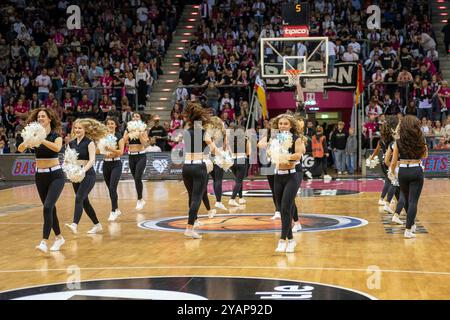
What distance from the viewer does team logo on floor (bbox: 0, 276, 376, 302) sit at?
7.48 meters

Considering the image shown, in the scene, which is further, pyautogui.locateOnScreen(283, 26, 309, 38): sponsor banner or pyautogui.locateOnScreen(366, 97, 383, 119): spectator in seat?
pyautogui.locateOnScreen(366, 97, 383, 119): spectator in seat

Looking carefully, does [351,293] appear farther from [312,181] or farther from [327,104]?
[327,104]

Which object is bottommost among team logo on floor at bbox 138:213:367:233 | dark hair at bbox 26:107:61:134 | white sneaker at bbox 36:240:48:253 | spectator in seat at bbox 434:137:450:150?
team logo on floor at bbox 138:213:367:233

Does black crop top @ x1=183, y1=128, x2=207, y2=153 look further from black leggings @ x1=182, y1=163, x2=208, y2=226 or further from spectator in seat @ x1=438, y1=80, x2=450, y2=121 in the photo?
spectator in seat @ x1=438, y1=80, x2=450, y2=121

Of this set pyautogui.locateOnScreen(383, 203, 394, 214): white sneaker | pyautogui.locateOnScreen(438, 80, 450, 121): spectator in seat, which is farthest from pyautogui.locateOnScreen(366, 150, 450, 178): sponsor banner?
pyautogui.locateOnScreen(383, 203, 394, 214): white sneaker

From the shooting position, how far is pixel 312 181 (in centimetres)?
2311

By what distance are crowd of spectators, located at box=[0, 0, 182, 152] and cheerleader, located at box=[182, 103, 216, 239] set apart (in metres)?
14.9

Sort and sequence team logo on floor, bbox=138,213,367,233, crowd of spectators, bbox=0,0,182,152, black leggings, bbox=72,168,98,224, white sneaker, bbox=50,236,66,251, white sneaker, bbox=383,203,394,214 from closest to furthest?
white sneaker, bbox=50,236,66,251 < black leggings, bbox=72,168,98,224 < team logo on floor, bbox=138,213,367,233 < white sneaker, bbox=383,203,394,214 < crowd of spectators, bbox=0,0,182,152

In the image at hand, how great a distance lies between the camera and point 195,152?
1136cm

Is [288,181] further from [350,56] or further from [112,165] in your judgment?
[350,56]

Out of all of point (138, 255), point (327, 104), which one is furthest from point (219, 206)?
point (327, 104)

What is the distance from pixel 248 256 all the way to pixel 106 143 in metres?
4.29

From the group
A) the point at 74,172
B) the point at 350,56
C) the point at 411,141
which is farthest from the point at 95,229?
the point at 350,56
